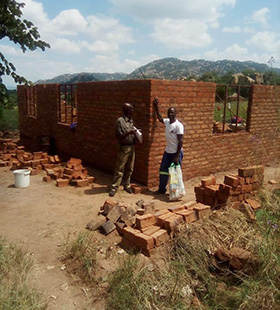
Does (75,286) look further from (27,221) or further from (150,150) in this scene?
(150,150)

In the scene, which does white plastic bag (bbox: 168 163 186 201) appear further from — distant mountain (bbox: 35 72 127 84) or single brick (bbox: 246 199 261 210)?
distant mountain (bbox: 35 72 127 84)

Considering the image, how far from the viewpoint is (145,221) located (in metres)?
4.15

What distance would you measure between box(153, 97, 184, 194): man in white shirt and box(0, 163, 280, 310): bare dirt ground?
46cm

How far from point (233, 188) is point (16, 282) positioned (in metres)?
3.20

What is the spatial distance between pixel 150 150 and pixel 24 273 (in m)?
3.46

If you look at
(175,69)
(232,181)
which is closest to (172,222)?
(232,181)

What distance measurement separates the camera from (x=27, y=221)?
191 inches

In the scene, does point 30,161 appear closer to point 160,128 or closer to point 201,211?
point 160,128

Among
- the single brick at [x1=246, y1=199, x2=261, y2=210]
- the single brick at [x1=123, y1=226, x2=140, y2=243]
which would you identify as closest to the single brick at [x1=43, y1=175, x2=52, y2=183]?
the single brick at [x1=123, y1=226, x2=140, y2=243]

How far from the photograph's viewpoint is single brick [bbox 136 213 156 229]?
4102 millimetres

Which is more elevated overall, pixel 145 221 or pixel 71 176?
pixel 145 221

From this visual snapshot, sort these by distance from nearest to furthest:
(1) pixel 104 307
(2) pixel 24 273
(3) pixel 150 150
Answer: (1) pixel 104 307
(2) pixel 24 273
(3) pixel 150 150

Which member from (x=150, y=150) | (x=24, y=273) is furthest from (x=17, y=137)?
(x=24, y=273)

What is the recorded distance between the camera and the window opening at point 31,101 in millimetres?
11833
